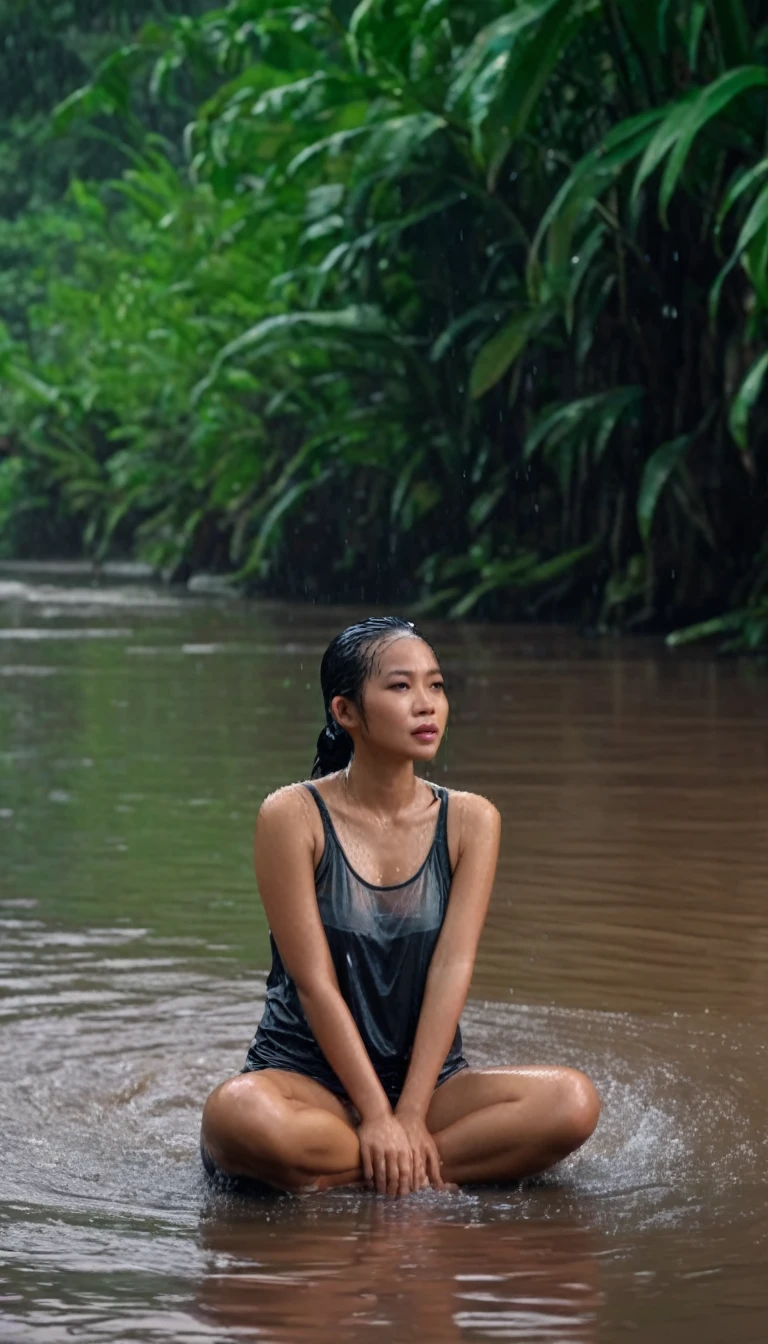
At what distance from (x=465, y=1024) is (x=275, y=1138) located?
4.90 ft

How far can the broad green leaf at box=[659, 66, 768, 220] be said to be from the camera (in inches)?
462

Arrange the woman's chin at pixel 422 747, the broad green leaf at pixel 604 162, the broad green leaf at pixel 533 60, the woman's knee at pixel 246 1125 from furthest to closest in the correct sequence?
the broad green leaf at pixel 533 60, the broad green leaf at pixel 604 162, the woman's chin at pixel 422 747, the woman's knee at pixel 246 1125

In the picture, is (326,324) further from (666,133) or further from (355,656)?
(355,656)

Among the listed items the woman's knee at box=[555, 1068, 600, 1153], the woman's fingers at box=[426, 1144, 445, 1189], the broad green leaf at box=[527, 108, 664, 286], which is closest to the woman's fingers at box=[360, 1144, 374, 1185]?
the woman's fingers at box=[426, 1144, 445, 1189]

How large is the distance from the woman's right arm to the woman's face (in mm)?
191

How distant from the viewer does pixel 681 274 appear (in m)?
14.5

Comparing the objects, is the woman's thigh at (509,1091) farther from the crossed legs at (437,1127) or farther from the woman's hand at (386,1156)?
the woman's hand at (386,1156)

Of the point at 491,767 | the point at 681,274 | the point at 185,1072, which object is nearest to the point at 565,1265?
the point at 185,1072

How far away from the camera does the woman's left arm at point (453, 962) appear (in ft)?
12.9

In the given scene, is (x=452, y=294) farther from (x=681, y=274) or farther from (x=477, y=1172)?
(x=477, y=1172)

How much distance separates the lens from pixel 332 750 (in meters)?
4.29

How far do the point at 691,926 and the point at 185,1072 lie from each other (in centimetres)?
177

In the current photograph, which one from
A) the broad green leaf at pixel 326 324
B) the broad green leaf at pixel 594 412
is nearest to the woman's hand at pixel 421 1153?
the broad green leaf at pixel 594 412

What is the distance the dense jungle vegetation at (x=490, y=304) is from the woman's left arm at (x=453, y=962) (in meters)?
7.55
